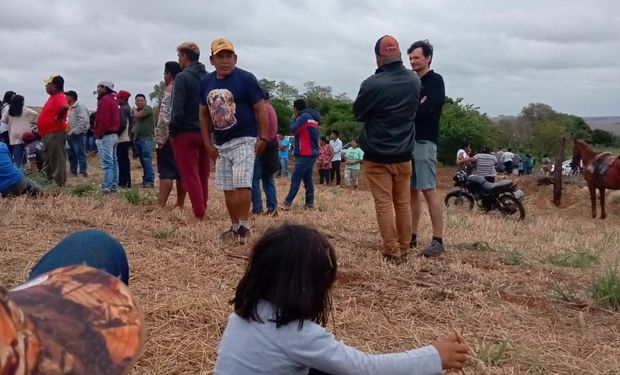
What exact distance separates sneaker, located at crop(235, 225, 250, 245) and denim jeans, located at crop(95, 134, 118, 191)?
4.32m

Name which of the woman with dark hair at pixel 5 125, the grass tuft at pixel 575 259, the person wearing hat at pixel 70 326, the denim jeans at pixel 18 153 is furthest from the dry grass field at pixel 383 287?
the woman with dark hair at pixel 5 125

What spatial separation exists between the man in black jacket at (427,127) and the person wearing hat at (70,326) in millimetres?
4640

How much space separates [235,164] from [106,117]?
4743mm

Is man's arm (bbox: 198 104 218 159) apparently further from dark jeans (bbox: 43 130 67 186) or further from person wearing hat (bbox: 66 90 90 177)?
person wearing hat (bbox: 66 90 90 177)

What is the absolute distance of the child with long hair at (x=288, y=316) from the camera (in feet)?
7.17

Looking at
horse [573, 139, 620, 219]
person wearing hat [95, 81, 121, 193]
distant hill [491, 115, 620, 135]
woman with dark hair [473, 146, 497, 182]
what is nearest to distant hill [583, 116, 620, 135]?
distant hill [491, 115, 620, 135]

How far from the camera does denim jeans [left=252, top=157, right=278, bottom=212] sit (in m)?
8.05

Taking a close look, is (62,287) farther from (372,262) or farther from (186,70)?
(186,70)

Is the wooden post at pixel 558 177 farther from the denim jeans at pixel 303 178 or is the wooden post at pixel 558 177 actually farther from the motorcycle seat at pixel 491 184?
the denim jeans at pixel 303 178

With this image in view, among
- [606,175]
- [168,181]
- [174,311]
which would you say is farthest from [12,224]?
[606,175]

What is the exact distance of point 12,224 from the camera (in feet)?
18.5

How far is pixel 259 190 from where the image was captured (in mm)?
8102

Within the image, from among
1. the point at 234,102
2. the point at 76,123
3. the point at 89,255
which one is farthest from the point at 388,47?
the point at 76,123

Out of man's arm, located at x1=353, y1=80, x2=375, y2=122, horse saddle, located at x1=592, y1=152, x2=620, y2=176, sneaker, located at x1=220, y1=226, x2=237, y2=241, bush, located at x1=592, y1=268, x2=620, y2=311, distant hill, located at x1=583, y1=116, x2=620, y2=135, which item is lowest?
bush, located at x1=592, y1=268, x2=620, y2=311
